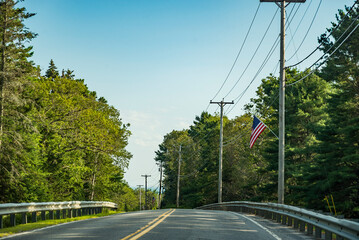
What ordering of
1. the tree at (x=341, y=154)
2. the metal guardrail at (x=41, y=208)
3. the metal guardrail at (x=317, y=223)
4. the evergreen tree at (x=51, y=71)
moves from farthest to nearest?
the evergreen tree at (x=51, y=71) < the tree at (x=341, y=154) < the metal guardrail at (x=41, y=208) < the metal guardrail at (x=317, y=223)

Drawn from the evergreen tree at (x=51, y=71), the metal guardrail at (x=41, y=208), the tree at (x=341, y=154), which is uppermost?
the evergreen tree at (x=51, y=71)

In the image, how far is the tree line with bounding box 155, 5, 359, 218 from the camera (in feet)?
91.8

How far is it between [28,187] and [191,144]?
2250 inches

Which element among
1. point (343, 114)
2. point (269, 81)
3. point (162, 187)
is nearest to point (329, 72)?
point (343, 114)

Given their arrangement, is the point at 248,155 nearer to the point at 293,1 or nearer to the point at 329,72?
the point at 329,72

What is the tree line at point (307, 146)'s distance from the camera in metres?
28.0

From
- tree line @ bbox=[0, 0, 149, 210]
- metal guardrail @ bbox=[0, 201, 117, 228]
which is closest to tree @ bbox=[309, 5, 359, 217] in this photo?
metal guardrail @ bbox=[0, 201, 117, 228]

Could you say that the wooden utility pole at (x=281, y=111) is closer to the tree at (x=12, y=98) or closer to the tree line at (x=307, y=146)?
the tree line at (x=307, y=146)

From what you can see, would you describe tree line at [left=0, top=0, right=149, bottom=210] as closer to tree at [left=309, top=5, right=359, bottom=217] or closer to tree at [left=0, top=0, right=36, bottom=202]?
tree at [left=0, top=0, right=36, bottom=202]

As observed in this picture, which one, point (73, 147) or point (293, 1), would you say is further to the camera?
point (73, 147)

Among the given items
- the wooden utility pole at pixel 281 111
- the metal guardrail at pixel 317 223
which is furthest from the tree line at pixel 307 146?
the metal guardrail at pixel 317 223

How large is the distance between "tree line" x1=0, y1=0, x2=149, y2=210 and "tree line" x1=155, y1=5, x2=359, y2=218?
55.0 feet

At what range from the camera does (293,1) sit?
984 inches

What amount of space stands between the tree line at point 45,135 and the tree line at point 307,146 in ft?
55.0
